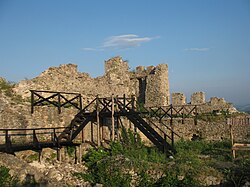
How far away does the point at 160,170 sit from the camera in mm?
12781

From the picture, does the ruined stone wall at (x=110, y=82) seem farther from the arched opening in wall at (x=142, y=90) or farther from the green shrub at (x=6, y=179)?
the green shrub at (x=6, y=179)

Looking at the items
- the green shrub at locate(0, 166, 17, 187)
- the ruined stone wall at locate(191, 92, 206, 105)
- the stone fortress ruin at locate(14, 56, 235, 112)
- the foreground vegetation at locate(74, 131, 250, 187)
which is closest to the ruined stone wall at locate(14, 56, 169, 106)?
the stone fortress ruin at locate(14, 56, 235, 112)

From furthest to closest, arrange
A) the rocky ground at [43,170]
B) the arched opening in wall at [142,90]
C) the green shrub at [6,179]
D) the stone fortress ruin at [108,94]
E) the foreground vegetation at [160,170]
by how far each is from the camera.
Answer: the arched opening in wall at [142,90]
the stone fortress ruin at [108,94]
the foreground vegetation at [160,170]
the rocky ground at [43,170]
the green shrub at [6,179]

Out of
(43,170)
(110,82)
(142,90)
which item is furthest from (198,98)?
(43,170)

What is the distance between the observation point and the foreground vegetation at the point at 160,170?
39.2 ft

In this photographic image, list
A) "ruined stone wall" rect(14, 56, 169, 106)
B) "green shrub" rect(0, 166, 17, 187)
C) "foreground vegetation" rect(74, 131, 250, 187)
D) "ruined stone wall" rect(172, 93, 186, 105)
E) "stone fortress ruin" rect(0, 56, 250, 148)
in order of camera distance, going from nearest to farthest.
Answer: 1. "green shrub" rect(0, 166, 17, 187)
2. "foreground vegetation" rect(74, 131, 250, 187)
3. "stone fortress ruin" rect(0, 56, 250, 148)
4. "ruined stone wall" rect(14, 56, 169, 106)
5. "ruined stone wall" rect(172, 93, 186, 105)

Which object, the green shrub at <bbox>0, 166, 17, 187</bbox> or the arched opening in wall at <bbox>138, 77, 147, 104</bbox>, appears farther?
the arched opening in wall at <bbox>138, 77, 147, 104</bbox>

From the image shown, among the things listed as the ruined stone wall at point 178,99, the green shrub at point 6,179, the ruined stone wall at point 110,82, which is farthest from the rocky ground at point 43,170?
the ruined stone wall at point 178,99

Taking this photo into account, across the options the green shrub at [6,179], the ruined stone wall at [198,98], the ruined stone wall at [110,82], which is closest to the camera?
the green shrub at [6,179]

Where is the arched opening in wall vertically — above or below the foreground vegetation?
above

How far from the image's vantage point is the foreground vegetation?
1196 centimetres

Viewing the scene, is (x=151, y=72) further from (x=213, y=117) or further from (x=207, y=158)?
(x=207, y=158)

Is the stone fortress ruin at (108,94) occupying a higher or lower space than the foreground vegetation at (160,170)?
higher

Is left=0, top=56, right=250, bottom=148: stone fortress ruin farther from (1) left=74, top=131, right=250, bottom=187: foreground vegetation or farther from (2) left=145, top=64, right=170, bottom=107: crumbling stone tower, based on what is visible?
(1) left=74, top=131, right=250, bottom=187: foreground vegetation
